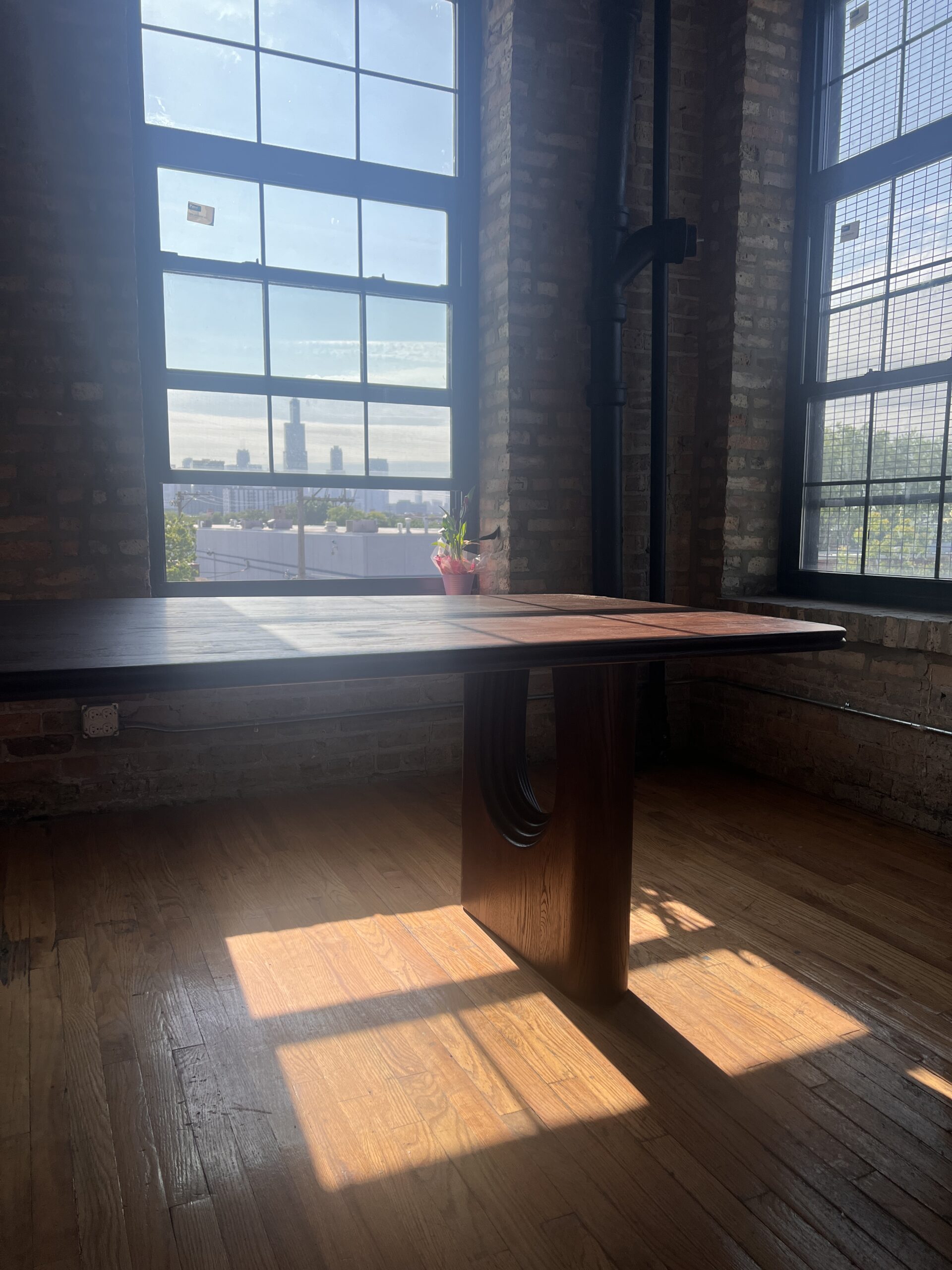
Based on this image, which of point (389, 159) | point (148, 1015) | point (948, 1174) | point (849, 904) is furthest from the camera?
point (389, 159)

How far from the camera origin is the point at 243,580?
3.71m

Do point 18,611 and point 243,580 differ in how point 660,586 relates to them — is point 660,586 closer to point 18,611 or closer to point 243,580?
point 243,580

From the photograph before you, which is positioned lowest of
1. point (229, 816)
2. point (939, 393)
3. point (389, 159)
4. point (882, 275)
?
point (229, 816)

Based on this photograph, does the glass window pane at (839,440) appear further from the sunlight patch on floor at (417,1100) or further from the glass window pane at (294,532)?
the sunlight patch on floor at (417,1100)

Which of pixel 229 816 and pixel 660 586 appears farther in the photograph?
pixel 660 586

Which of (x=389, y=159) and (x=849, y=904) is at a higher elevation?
(x=389, y=159)

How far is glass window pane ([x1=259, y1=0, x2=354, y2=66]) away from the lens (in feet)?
11.4

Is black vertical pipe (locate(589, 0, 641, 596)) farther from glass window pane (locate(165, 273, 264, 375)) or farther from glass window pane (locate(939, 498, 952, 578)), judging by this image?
glass window pane (locate(165, 273, 264, 375))

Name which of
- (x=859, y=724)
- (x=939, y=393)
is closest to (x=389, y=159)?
(x=939, y=393)

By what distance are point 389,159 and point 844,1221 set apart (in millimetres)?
3935

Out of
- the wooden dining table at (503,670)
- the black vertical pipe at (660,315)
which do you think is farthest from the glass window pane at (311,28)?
the wooden dining table at (503,670)

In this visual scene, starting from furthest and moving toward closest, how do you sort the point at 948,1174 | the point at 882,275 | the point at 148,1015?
1. the point at 882,275
2. the point at 148,1015
3. the point at 948,1174

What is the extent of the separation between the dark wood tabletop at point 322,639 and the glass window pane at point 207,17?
7.92ft

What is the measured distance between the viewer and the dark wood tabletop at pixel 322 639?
133cm
